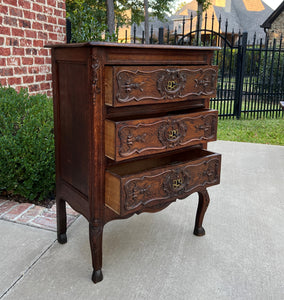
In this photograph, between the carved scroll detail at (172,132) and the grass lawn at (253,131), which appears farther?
the grass lawn at (253,131)

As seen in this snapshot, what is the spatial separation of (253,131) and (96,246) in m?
5.58

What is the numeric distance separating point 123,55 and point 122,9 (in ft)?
71.7

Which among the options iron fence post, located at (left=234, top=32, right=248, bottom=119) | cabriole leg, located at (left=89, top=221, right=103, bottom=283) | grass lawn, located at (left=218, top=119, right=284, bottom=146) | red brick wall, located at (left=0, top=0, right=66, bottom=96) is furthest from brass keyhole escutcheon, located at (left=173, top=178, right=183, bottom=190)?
iron fence post, located at (left=234, top=32, right=248, bottom=119)

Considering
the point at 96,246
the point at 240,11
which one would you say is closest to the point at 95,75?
the point at 96,246

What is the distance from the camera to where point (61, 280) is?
197cm

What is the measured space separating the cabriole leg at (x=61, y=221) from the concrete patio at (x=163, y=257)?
0.19 ft

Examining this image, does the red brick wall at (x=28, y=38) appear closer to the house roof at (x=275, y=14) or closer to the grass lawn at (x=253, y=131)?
the grass lawn at (x=253, y=131)

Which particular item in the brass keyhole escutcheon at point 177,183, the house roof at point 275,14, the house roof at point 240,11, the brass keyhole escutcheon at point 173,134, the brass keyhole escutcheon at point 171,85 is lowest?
the brass keyhole escutcheon at point 177,183

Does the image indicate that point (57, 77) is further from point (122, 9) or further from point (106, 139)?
point (122, 9)

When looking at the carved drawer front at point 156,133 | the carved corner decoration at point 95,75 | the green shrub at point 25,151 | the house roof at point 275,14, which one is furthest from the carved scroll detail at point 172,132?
the house roof at point 275,14

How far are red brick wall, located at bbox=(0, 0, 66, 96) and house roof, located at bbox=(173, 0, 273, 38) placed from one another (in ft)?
100

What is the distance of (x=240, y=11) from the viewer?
1359 inches

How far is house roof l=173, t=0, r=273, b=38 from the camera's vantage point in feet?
106

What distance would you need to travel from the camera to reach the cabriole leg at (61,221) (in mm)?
2314
